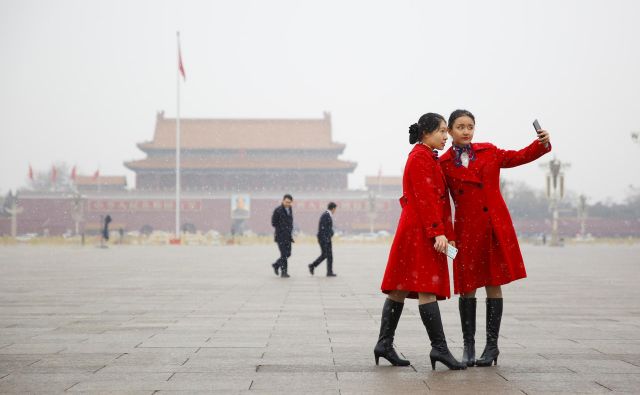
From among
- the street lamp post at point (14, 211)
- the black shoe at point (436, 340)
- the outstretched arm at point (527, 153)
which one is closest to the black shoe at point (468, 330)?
the black shoe at point (436, 340)

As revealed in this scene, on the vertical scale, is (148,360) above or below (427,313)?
below

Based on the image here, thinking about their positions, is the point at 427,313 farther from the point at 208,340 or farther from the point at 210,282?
the point at 210,282

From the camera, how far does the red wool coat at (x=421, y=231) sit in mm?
3668

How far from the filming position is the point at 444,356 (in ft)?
11.9

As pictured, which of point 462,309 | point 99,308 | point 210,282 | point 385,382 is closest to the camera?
point 385,382

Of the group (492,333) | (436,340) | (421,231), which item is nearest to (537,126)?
(421,231)

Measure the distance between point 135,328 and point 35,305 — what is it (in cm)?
205

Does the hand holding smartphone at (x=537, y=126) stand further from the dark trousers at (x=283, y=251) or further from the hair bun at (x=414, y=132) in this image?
the dark trousers at (x=283, y=251)

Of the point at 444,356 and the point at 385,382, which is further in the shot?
the point at 444,356

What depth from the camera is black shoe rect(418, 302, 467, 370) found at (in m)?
3.63

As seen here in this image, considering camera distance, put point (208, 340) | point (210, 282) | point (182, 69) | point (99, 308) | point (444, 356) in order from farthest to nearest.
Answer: point (182, 69) → point (210, 282) → point (99, 308) → point (208, 340) → point (444, 356)

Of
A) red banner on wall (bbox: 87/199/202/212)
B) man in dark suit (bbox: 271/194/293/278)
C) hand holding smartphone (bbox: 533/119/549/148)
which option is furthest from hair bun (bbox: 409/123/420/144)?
red banner on wall (bbox: 87/199/202/212)

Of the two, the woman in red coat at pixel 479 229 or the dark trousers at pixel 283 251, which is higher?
the woman in red coat at pixel 479 229

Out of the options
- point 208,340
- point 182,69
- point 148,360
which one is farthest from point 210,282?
point 182,69
